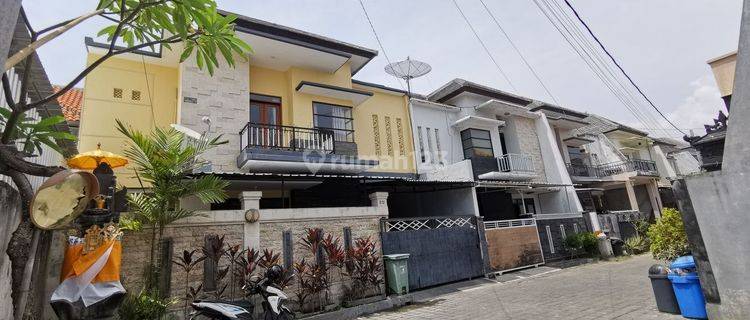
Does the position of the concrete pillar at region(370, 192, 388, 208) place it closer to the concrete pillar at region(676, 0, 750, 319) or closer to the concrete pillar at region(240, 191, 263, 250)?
the concrete pillar at region(240, 191, 263, 250)

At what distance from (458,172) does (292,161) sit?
7446mm

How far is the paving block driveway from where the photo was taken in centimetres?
639

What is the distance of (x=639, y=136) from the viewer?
85.4 feet

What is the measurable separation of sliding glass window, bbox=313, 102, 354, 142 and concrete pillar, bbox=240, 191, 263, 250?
5.25m

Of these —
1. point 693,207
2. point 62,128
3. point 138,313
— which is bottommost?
point 138,313

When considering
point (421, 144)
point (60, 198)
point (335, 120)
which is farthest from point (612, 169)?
point (60, 198)

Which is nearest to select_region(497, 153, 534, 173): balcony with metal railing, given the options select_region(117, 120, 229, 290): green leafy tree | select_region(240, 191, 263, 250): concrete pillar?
select_region(240, 191, 263, 250): concrete pillar

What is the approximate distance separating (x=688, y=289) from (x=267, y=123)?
11157mm

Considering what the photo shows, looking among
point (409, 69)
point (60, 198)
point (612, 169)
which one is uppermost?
point (409, 69)

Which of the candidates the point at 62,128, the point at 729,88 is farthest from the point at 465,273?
the point at 62,128

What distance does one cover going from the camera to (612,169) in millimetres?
23000

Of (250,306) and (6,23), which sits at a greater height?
(6,23)

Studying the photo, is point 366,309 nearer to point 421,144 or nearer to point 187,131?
point 187,131

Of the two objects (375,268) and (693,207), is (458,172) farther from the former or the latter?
(693,207)
